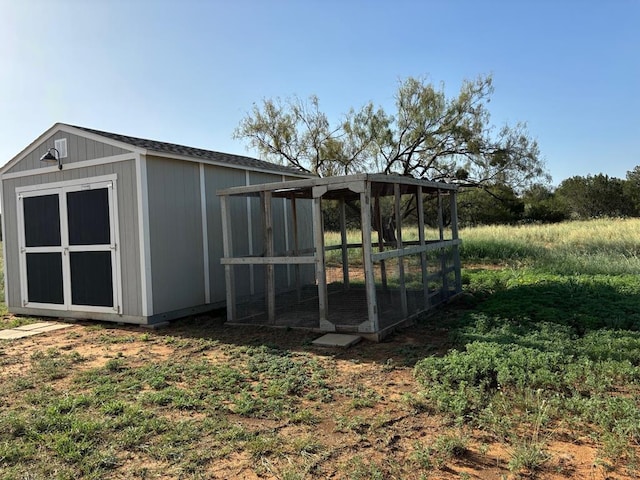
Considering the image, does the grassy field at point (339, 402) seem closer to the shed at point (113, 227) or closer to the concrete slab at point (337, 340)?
the concrete slab at point (337, 340)

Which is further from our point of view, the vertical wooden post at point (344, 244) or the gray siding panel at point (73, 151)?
the vertical wooden post at point (344, 244)

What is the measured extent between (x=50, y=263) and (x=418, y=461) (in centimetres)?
724

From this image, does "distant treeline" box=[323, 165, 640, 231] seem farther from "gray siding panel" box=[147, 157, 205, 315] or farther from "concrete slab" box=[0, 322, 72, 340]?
"concrete slab" box=[0, 322, 72, 340]

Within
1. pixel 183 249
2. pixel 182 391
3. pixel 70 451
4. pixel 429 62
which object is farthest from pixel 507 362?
pixel 429 62

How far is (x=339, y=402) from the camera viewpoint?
11.8 feet

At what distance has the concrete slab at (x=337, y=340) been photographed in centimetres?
527

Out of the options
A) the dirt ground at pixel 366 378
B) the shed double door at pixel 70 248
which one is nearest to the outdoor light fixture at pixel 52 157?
the shed double door at pixel 70 248

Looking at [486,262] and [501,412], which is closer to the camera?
[501,412]

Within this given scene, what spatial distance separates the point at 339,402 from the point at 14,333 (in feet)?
18.5

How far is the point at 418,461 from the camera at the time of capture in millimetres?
2582

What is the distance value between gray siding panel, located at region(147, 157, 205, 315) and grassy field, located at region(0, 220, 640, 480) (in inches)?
33.0

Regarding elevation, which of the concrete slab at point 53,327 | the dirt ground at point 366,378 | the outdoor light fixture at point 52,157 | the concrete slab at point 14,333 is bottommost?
the dirt ground at point 366,378

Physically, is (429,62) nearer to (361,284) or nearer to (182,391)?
(361,284)

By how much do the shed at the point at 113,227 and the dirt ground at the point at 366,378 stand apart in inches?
21.3
